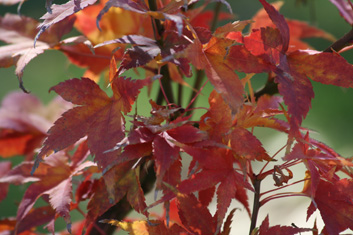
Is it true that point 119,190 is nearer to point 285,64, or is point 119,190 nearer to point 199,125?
point 199,125

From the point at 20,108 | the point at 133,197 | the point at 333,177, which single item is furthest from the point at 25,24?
the point at 333,177

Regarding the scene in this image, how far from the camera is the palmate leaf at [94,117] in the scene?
0.49 metres

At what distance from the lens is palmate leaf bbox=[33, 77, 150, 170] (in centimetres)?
49

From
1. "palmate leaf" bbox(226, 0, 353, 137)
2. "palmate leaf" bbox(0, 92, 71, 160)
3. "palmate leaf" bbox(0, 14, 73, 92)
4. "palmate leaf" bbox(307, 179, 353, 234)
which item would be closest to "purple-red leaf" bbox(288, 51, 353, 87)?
"palmate leaf" bbox(226, 0, 353, 137)

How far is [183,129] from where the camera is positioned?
0.50 meters

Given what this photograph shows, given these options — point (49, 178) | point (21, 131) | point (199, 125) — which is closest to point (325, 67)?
point (199, 125)

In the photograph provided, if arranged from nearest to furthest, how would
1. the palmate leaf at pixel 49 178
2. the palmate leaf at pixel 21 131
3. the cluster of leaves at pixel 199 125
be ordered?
the cluster of leaves at pixel 199 125 < the palmate leaf at pixel 49 178 < the palmate leaf at pixel 21 131

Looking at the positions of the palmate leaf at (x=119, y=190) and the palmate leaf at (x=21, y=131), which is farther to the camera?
the palmate leaf at (x=21, y=131)

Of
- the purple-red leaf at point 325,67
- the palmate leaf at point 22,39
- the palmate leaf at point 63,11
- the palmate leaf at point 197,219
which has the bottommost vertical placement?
the palmate leaf at point 197,219

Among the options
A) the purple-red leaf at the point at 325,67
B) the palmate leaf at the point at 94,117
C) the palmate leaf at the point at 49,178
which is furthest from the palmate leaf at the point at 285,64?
the palmate leaf at the point at 49,178

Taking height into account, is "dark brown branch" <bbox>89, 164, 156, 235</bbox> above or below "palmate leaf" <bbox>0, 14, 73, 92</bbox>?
below

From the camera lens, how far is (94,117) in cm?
52

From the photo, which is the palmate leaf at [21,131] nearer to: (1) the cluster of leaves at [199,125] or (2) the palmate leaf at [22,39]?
(2) the palmate leaf at [22,39]

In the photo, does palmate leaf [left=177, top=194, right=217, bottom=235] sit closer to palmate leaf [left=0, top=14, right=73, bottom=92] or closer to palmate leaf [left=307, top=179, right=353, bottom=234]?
palmate leaf [left=307, top=179, right=353, bottom=234]
